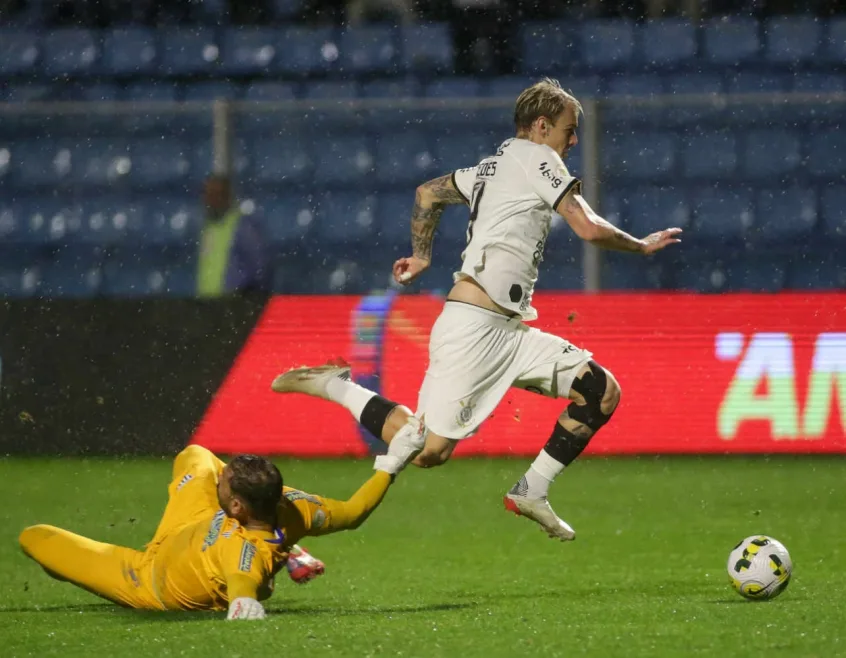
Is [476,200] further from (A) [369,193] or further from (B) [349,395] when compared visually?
(A) [369,193]

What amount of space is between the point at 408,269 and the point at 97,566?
1.79 m

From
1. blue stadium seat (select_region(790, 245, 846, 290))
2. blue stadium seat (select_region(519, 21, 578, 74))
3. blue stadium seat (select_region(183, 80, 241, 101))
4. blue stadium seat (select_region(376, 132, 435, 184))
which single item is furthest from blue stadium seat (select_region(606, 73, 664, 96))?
blue stadium seat (select_region(183, 80, 241, 101))

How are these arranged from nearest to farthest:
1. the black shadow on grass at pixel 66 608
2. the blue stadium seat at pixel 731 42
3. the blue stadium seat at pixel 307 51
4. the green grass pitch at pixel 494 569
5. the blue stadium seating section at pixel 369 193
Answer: the green grass pitch at pixel 494 569
the black shadow on grass at pixel 66 608
the blue stadium seating section at pixel 369 193
the blue stadium seat at pixel 731 42
the blue stadium seat at pixel 307 51

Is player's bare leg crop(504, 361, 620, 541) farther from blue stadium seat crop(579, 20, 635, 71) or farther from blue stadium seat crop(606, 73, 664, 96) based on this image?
blue stadium seat crop(579, 20, 635, 71)

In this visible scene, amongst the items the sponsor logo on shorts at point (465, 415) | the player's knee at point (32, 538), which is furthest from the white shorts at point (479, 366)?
the player's knee at point (32, 538)

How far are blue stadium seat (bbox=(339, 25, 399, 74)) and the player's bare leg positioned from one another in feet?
25.6

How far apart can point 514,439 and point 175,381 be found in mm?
2286

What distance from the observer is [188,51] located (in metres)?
14.2

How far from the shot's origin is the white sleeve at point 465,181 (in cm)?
657

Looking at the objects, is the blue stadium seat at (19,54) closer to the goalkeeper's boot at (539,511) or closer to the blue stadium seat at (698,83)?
the blue stadium seat at (698,83)

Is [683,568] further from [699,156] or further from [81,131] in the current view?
[81,131]

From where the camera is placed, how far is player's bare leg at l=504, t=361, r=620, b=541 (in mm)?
6359

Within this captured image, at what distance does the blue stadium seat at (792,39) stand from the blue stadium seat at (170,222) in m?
4.98

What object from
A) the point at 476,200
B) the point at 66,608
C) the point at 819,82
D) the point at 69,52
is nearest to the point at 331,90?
the point at 69,52
